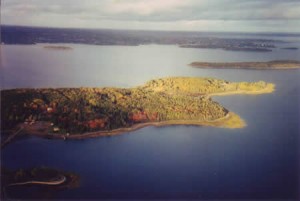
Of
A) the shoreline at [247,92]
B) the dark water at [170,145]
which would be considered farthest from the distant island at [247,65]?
the shoreline at [247,92]

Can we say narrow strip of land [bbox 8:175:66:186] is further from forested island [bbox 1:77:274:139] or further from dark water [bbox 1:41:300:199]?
forested island [bbox 1:77:274:139]

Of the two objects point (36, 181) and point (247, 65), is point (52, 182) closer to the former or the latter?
point (36, 181)

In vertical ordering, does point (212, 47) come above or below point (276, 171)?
above

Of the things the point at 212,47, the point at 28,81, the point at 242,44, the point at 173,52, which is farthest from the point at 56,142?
the point at 242,44

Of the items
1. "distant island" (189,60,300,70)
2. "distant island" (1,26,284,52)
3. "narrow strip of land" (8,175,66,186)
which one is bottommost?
"narrow strip of land" (8,175,66,186)

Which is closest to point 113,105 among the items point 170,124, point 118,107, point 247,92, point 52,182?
point 118,107

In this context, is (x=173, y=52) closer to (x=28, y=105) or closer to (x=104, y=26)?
(x=104, y=26)

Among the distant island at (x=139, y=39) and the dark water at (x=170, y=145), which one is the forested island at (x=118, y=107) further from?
the distant island at (x=139, y=39)

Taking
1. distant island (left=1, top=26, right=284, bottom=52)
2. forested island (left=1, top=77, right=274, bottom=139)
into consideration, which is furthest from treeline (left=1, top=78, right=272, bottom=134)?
distant island (left=1, top=26, right=284, bottom=52)
